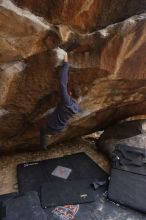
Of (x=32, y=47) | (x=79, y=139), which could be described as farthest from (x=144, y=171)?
(x=32, y=47)

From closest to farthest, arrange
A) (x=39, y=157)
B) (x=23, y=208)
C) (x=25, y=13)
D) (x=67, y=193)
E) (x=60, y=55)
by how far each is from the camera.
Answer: (x=25, y=13)
(x=60, y=55)
(x=23, y=208)
(x=67, y=193)
(x=39, y=157)

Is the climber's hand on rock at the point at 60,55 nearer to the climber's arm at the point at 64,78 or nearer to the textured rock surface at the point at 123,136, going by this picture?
the climber's arm at the point at 64,78

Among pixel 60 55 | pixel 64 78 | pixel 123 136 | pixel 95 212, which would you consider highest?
pixel 60 55

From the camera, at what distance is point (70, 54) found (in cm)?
321

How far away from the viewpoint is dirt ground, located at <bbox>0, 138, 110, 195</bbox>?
4.10m

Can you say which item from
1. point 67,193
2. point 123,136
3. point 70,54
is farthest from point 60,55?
point 123,136

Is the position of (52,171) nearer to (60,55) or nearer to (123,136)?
(123,136)

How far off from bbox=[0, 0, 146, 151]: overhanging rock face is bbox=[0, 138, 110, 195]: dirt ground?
474mm

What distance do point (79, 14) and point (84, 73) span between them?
2.35 ft

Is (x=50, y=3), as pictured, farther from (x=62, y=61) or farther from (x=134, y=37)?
(x=134, y=37)

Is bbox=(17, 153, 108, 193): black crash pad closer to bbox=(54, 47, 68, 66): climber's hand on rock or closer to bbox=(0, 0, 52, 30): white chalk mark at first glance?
bbox=(54, 47, 68, 66): climber's hand on rock

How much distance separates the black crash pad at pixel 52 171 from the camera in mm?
4105

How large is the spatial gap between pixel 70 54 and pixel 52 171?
180cm

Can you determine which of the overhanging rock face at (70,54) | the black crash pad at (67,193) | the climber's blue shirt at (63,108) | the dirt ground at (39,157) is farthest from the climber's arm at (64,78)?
the dirt ground at (39,157)
